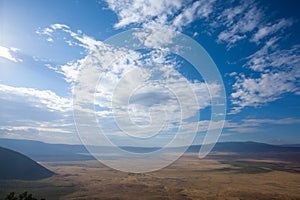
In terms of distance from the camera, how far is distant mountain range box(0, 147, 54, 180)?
471ft

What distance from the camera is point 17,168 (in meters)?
154

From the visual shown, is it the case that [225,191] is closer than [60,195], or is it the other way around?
[60,195]

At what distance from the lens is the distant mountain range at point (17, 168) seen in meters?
144

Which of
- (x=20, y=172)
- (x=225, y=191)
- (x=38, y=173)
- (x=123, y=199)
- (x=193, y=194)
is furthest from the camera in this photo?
(x=38, y=173)

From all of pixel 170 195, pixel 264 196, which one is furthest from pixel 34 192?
pixel 264 196

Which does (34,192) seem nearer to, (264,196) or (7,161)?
(7,161)

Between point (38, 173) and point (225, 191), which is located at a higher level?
point (38, 173)

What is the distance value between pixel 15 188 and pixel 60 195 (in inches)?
1112

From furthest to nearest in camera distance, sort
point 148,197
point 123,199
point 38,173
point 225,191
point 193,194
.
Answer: point 38,173 → point 225,191 → point 193,194 → point 148,197 → point 123,199

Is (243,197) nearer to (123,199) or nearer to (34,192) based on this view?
(123,199)

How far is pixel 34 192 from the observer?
109125mm

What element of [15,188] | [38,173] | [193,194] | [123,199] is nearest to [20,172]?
[38,173]

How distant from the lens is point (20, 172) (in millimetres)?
150125

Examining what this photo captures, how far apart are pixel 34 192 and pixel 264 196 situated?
107 metres
